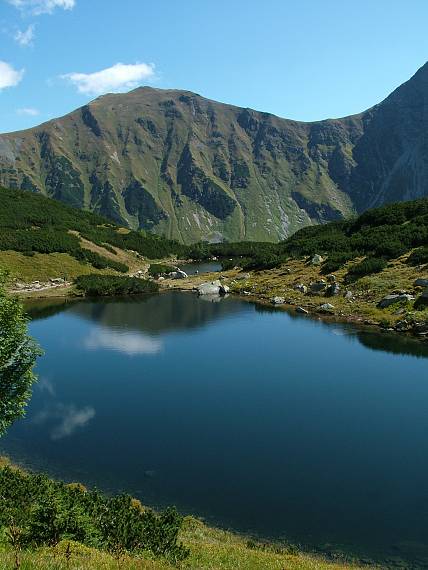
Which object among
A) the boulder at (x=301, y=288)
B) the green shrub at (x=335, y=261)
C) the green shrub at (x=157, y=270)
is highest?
the green shrub at (x=335, y=261)

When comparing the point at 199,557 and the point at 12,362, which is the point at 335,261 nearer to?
the point at 12,362

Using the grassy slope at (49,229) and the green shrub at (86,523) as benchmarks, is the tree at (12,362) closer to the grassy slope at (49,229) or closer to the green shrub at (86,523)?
the green shrub at (86,523)

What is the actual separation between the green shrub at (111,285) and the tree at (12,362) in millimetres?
83725

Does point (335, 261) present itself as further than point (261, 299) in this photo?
Yes

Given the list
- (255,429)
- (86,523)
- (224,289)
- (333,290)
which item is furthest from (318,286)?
(86,523)

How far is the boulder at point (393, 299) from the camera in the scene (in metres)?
73.4

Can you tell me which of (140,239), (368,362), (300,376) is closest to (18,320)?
(300,376)

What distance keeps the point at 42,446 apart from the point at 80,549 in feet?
78.4

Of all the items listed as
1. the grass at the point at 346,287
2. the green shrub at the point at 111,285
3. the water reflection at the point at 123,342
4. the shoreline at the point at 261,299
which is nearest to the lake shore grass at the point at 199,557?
the water reflection at the point at 123,342

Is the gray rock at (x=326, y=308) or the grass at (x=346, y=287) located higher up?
the grass at (x=346, y=287)

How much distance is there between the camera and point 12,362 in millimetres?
26891

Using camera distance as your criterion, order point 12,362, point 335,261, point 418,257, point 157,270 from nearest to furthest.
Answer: point 12,362, point 418,257, point 335,261, point 157,270

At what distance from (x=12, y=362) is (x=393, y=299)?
6283cm

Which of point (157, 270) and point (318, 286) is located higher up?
point (157, 270)
